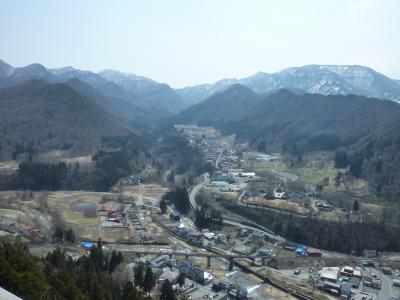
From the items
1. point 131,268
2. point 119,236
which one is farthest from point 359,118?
point 131,268

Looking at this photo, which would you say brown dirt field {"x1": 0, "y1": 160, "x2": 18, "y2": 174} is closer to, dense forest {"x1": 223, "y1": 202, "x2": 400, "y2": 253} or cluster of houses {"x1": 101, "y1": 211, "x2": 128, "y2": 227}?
cluster of houses {"x1": 101, "y1": 211, "x2": 128, "y2": 227}

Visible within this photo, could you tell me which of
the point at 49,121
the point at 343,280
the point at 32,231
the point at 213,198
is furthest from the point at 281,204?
the point at 49,121

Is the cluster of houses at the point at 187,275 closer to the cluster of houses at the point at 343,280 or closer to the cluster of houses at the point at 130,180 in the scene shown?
the cluster of houses at the point at 343,280

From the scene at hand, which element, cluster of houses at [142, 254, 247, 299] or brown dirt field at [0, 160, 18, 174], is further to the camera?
brown dirt field at [0, 160, 18, 174]

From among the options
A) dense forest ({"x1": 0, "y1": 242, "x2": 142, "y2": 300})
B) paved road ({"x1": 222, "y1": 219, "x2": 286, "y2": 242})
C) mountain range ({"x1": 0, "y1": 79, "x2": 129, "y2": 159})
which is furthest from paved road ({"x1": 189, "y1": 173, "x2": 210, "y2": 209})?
dense forest ({"x1": 0, "y1": 242, "x2": 142, "y2": 300})

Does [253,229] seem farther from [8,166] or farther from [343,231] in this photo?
A: [8,166]

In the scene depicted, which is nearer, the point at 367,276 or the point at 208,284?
the point at 208,284

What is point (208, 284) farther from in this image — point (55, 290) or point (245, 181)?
point (245, 181)
